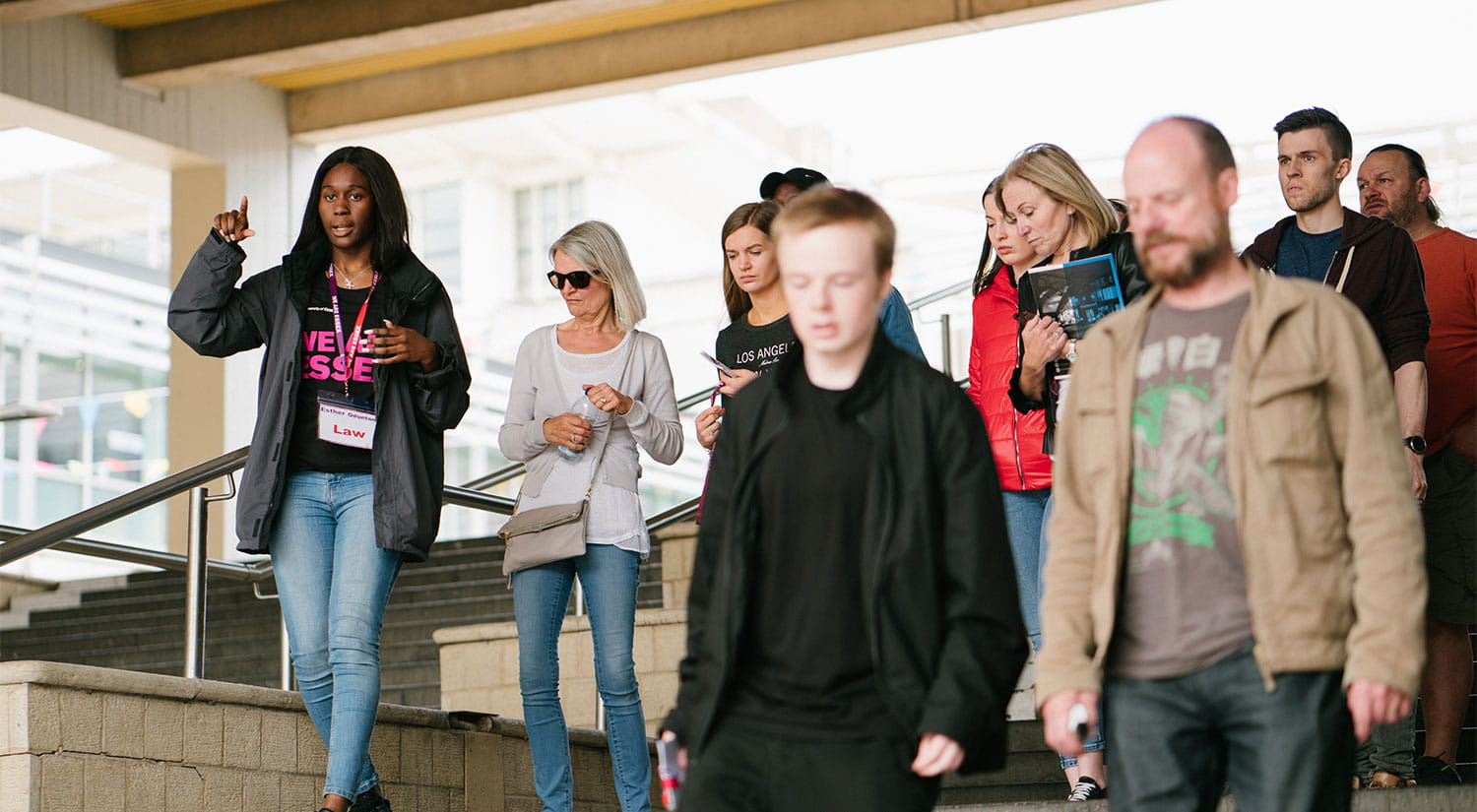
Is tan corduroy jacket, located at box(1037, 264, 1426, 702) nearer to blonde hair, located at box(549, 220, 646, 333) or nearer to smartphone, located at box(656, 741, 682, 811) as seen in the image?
smartphone, located at box(656, 741, 682, 811)

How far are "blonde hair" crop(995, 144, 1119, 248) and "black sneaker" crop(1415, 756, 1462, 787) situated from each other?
6.21 feet

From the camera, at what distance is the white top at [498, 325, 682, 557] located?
17.3ft

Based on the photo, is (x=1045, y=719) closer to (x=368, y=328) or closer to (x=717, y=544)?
(x=717, y=544)

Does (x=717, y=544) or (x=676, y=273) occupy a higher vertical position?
(x=676, y=273)

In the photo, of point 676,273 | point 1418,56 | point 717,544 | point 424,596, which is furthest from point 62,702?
point 676,273

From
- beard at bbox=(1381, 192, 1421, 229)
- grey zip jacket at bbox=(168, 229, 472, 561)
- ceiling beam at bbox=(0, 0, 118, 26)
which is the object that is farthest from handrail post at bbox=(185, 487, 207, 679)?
ceiling beam at bbox=(0, 0, 118, 26)

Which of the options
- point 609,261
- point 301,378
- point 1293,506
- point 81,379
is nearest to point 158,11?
point 609,261

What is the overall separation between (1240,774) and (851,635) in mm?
661

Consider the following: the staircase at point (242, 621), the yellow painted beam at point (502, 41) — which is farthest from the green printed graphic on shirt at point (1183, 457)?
the yellow painted beam at point (502, 41)

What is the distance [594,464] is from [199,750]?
142 cm

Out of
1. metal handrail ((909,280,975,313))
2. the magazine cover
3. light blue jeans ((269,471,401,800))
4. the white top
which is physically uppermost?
metal handrail ((909,280,975,313))

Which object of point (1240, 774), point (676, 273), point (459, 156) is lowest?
point (1240, 774)

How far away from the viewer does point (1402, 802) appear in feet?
15.6

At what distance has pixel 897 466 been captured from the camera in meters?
2.94
